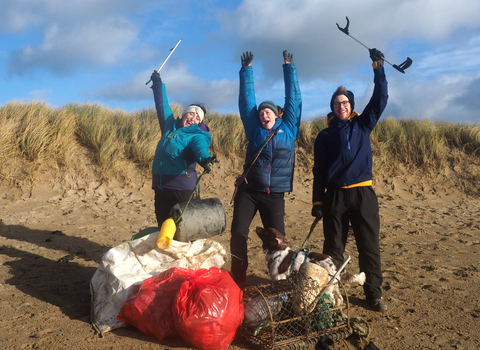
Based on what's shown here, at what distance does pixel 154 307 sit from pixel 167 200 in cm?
159

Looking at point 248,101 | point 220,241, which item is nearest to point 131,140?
point 220,241

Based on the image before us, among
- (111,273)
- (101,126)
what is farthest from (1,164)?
(111,273)

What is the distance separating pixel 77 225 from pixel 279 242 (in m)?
4.76

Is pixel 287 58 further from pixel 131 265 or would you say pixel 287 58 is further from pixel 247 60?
pixel 131 265

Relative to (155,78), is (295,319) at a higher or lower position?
lower

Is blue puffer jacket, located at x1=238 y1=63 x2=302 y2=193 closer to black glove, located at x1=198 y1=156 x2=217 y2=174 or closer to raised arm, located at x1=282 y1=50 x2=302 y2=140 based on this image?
raised arm, located at x1=282 y1=50 x2=302 y2=140

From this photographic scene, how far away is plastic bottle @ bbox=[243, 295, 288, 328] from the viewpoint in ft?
9.77

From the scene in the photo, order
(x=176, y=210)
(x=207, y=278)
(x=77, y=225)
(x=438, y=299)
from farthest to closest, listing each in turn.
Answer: (x=77, y=225) → (x=438, y=299) → (x=176, y=210) → (x=207, y=278)

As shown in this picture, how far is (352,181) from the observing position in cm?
355

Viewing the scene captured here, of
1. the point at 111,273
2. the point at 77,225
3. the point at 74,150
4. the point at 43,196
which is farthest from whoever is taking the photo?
the point at 74,150

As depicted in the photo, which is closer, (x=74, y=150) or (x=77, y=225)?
(x=77, y=225)

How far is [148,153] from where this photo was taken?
9.26 meters

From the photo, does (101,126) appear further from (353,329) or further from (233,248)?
(353,329)

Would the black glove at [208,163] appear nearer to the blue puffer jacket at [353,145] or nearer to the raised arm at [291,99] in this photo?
the raised arm at [291,99]
